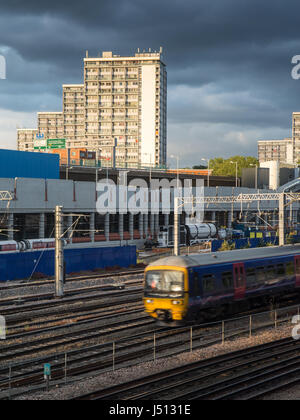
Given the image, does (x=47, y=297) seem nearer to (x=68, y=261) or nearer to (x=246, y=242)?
(x=68, y=261)

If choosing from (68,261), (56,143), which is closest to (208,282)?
(68,261)

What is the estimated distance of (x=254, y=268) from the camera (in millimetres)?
25422

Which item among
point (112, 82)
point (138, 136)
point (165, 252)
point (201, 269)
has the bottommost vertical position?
point (165, 252)

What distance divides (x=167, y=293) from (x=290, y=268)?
908 centimetres

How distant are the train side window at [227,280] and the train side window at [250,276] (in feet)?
4.69

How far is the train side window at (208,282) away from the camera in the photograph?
22.6 m

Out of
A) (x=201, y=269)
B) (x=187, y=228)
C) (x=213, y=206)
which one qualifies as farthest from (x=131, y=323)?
(x=213, y=206)

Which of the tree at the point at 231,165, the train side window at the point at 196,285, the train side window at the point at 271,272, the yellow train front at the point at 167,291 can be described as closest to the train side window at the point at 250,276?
the train side window at the point at 271,272

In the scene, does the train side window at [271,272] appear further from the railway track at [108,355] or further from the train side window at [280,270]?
the railway track at [108,355]

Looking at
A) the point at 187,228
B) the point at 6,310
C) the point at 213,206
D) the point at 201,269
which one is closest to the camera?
the point at 201,269

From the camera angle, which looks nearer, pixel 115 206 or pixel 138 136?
pixel 115 206

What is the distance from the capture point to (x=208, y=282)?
74.8ft

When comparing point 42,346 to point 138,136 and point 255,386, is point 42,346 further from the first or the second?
point 138,136

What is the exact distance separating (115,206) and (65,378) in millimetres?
50909
